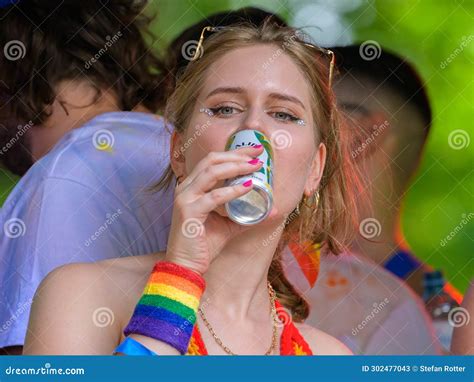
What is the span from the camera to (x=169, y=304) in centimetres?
156

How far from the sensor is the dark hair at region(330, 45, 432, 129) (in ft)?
9.23

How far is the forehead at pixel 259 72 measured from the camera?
1.86 metres

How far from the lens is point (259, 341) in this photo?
Answer: 6.24 ft

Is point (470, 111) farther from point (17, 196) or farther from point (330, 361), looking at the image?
point (17, 196)

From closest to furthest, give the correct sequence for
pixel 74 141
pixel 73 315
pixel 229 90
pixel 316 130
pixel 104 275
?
pixel 73 315 < pixel 104 275 < pixel 229 90 < pixel 316 130 < pixel 74 141

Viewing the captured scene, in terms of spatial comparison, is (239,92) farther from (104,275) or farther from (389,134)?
(389,134)

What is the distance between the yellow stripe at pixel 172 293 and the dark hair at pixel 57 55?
3.70ft

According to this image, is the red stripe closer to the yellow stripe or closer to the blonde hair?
the yellow stripe

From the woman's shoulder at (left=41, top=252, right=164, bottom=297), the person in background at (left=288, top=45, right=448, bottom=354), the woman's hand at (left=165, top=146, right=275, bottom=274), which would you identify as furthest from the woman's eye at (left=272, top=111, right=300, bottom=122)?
the person in background at (left=288, top=45, right=448, bottom=354)

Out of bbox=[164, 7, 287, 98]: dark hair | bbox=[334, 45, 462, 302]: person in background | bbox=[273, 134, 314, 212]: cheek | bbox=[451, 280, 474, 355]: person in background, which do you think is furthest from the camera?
bbox=[334, 45, 462, 302]: person in background

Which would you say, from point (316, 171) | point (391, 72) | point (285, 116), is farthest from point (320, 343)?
point (391, 72)

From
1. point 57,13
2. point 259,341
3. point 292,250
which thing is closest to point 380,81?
point 292,250

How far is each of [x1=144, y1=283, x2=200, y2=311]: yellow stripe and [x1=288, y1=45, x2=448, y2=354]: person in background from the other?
1.12m

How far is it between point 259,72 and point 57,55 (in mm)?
891
